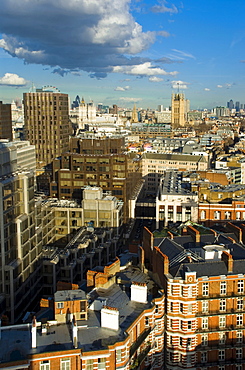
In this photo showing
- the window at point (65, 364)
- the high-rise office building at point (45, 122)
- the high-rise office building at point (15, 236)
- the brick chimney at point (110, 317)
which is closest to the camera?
the window at point (65, 364)

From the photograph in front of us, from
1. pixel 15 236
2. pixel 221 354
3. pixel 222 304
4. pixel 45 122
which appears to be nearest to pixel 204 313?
pixel 222 304

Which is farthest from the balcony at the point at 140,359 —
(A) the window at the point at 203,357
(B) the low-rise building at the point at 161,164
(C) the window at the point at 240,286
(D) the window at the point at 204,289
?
(B) the low-rise building at the point at 161,164

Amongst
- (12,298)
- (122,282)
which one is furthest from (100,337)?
(12,298)

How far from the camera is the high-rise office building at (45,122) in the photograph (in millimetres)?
168250

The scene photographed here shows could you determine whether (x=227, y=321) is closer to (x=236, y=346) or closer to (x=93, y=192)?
(x=236, y=346)

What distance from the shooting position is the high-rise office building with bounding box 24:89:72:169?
168 metres

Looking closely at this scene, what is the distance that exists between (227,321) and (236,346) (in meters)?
2.71

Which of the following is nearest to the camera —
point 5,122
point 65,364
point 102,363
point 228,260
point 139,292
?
point 65,364

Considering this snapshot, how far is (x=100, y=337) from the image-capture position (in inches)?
1321

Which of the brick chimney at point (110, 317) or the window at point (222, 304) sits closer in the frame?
the brick chimney at point (110, 317)

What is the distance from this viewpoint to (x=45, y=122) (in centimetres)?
17038

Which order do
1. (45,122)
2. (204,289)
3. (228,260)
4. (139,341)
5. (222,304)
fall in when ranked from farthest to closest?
(45,122), (228,260), (222,304), (204,289), (139,341)

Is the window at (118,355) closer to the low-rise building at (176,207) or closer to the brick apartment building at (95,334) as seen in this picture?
the brick apartment building at (95,334)

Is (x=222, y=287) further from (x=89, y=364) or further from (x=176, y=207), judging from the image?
(x=176, y=207)
